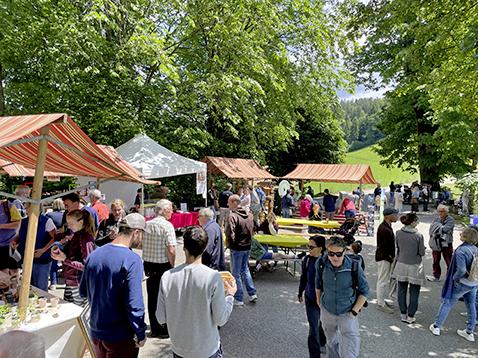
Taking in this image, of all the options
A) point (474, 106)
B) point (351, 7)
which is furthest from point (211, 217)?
point (474, 106)

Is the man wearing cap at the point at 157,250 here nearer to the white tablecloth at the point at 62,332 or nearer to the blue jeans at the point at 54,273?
the white tablecloth at the point at 62,332

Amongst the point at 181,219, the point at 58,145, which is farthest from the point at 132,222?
the point at 181,219

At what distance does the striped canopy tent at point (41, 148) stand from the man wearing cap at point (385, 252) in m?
4.06

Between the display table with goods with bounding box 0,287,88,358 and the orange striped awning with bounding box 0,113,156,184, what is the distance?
1.52 meters

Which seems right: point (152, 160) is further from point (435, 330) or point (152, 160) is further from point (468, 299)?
point (468, 299)

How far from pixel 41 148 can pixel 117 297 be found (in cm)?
160

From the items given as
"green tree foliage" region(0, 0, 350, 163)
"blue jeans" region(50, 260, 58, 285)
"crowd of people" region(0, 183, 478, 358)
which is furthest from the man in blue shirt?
"blue jeans" region(50, 260, 58, 285)

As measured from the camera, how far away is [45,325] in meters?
3.01

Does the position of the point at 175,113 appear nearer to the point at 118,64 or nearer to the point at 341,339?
the point at 118,64

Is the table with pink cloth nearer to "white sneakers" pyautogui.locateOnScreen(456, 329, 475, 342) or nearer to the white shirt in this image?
the white shirt

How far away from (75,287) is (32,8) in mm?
11604

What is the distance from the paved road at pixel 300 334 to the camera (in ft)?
14.1

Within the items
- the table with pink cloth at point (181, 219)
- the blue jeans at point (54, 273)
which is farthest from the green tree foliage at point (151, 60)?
the blue jeans at point (54, 273)

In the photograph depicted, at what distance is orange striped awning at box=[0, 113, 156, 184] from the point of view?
114 inches
